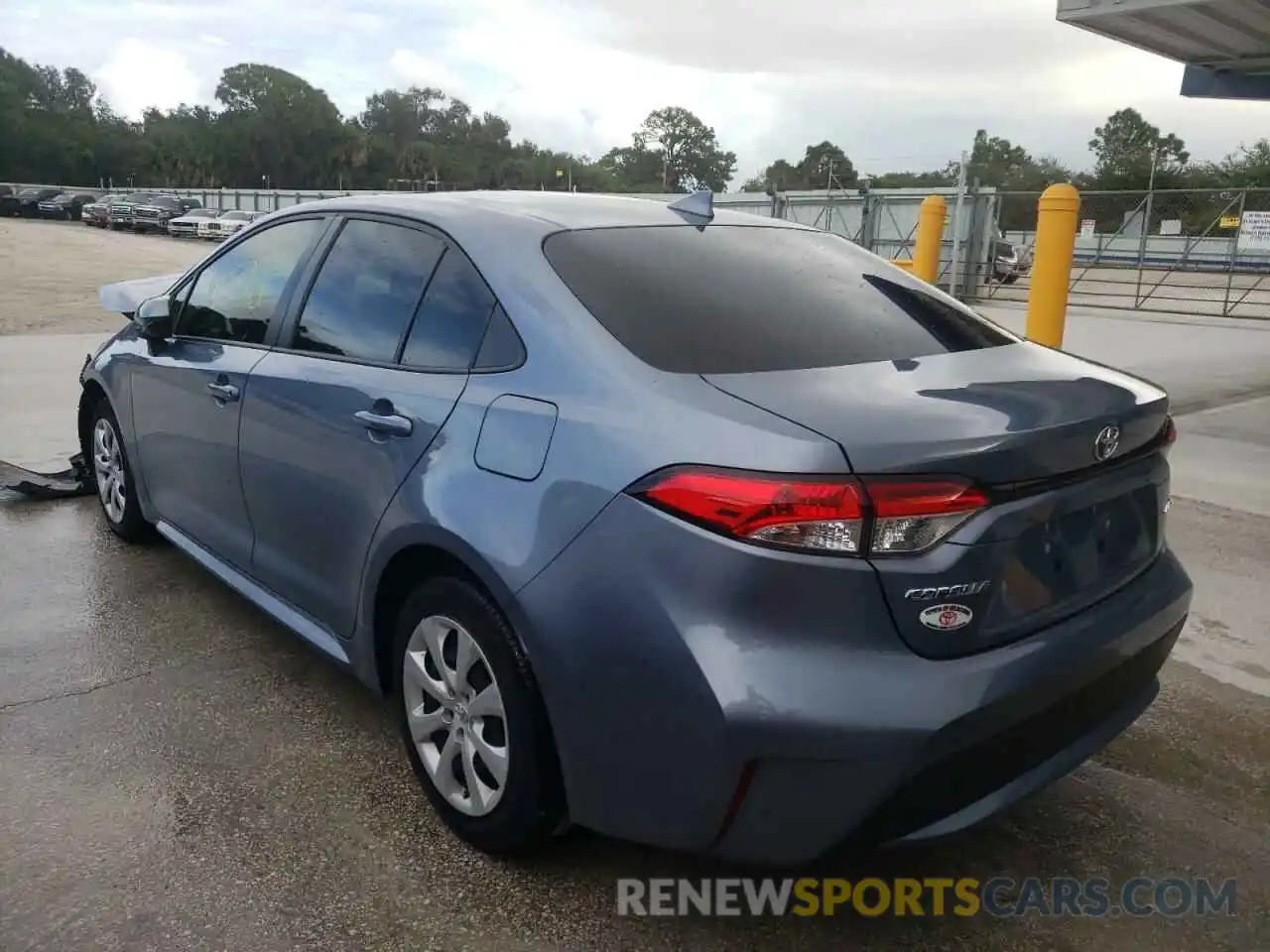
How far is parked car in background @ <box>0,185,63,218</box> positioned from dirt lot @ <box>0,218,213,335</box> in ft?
45.5

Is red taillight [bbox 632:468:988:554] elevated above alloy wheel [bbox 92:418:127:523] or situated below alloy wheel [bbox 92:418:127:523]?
above

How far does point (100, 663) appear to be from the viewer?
355 centimetres

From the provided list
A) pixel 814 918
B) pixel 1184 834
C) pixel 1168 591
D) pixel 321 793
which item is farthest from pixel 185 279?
pixel 1184 834

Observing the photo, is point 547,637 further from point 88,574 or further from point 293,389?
point 88,574

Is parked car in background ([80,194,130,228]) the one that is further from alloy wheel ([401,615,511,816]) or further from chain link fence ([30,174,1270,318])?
alloy wheel ([401,615,511,816])

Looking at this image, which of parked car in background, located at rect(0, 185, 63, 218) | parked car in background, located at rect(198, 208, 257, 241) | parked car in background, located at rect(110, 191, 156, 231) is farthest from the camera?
parked car in background, located at rect(0, 185, 63, 218)

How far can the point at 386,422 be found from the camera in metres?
2.65

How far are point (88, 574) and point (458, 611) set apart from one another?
2.75m

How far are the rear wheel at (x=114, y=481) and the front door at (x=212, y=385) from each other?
1.04 ft

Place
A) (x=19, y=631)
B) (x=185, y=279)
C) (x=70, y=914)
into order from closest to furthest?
(x=70, y=914)
(x=19, y=631)
(x=185, y=279)

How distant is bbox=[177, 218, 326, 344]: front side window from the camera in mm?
3418

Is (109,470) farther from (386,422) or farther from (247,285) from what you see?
(386,422)

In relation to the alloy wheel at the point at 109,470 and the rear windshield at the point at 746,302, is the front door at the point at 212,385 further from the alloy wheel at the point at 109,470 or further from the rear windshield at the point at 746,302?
the rear windshield at the point at 746,302

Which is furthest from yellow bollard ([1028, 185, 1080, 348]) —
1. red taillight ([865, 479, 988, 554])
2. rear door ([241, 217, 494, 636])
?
red taillight ([865, 479, 988, 554])
